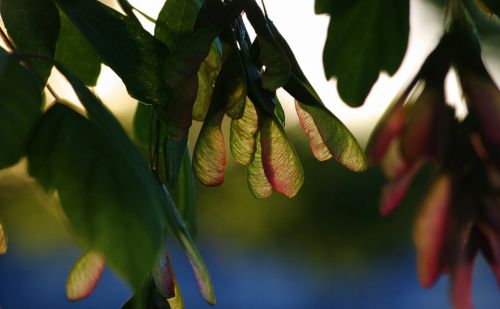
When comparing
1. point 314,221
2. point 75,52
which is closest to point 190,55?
point 75,52

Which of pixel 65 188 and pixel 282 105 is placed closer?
pixel 65 188

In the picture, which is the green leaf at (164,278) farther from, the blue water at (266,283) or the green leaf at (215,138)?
the blue water at (266,283)

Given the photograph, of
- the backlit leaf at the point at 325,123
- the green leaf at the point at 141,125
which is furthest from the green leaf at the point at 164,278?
the green leaf at the point at 141,125

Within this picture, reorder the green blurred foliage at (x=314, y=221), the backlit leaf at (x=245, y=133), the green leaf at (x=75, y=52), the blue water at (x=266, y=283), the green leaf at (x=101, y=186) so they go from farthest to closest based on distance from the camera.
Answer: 1. the blue water at (x=266, y=283)
2. the green blurred foliage at (x=314, y=221)
3. the green leaf at (x=75, y=52)
4. the backlit leaf at (x=245, y=133)
5. the green leaf at (x=101, y=186)

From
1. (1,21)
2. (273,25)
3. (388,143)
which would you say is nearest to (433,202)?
(388,143)

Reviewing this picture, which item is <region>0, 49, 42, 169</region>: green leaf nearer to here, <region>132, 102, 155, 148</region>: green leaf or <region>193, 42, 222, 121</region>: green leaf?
<region>193, 42, 222, 121</region>: green leaf

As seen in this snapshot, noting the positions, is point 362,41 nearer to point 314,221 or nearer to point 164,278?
point 164,278

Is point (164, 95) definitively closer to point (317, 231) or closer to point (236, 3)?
point (236, 3)
